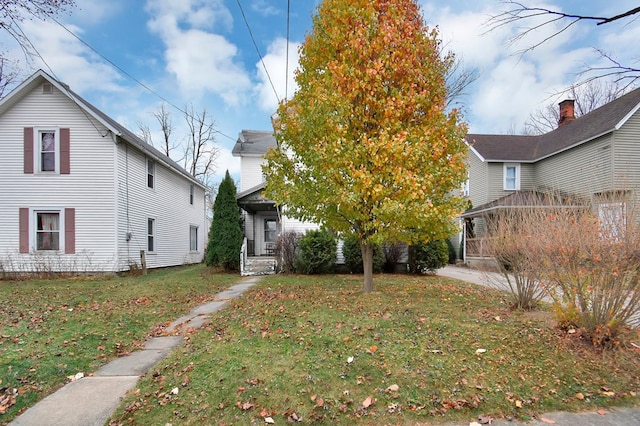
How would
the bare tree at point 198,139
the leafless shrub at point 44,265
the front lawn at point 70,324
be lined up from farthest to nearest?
the bare tree at point 198,139, the leafless shrub at point 44,265, the front lawn at point 70,324

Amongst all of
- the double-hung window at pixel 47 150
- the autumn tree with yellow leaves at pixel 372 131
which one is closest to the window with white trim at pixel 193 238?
the double-hung window at pixel 47 150

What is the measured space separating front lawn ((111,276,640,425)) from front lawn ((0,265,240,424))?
1.13m

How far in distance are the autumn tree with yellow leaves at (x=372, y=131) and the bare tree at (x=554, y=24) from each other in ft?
10.2

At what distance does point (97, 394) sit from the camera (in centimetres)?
372

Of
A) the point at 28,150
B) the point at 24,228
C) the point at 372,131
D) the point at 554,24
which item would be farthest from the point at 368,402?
the point at 28,150

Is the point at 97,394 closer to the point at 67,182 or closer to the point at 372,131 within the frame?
the point at 372,131

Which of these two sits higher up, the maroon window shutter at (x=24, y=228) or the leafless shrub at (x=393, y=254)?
the maroon window shutter at (x=24, y=228)

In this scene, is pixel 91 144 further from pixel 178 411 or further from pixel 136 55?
pixel 178 411

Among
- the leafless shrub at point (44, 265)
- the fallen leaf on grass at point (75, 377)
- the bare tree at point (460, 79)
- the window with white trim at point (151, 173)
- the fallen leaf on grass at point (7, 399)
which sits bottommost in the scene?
the fallen leaf on grass at point (75, 377)

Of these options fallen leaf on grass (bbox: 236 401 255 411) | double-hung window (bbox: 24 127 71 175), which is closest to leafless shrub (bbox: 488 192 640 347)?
fallen leaf on grass (bbox: 236 401 255 411)

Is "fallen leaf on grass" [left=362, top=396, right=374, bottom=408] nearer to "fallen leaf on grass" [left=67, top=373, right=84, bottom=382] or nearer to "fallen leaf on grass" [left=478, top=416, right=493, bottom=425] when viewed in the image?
"fallen leaf on grass" [left=478, top=416, right=493, bottom=425]

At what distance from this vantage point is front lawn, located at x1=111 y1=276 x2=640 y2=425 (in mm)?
3309

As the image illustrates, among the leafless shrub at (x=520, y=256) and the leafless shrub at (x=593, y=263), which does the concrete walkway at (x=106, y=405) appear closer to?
the leafless shrub at (x=593, y=263)

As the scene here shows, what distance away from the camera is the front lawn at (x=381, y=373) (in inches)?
130
